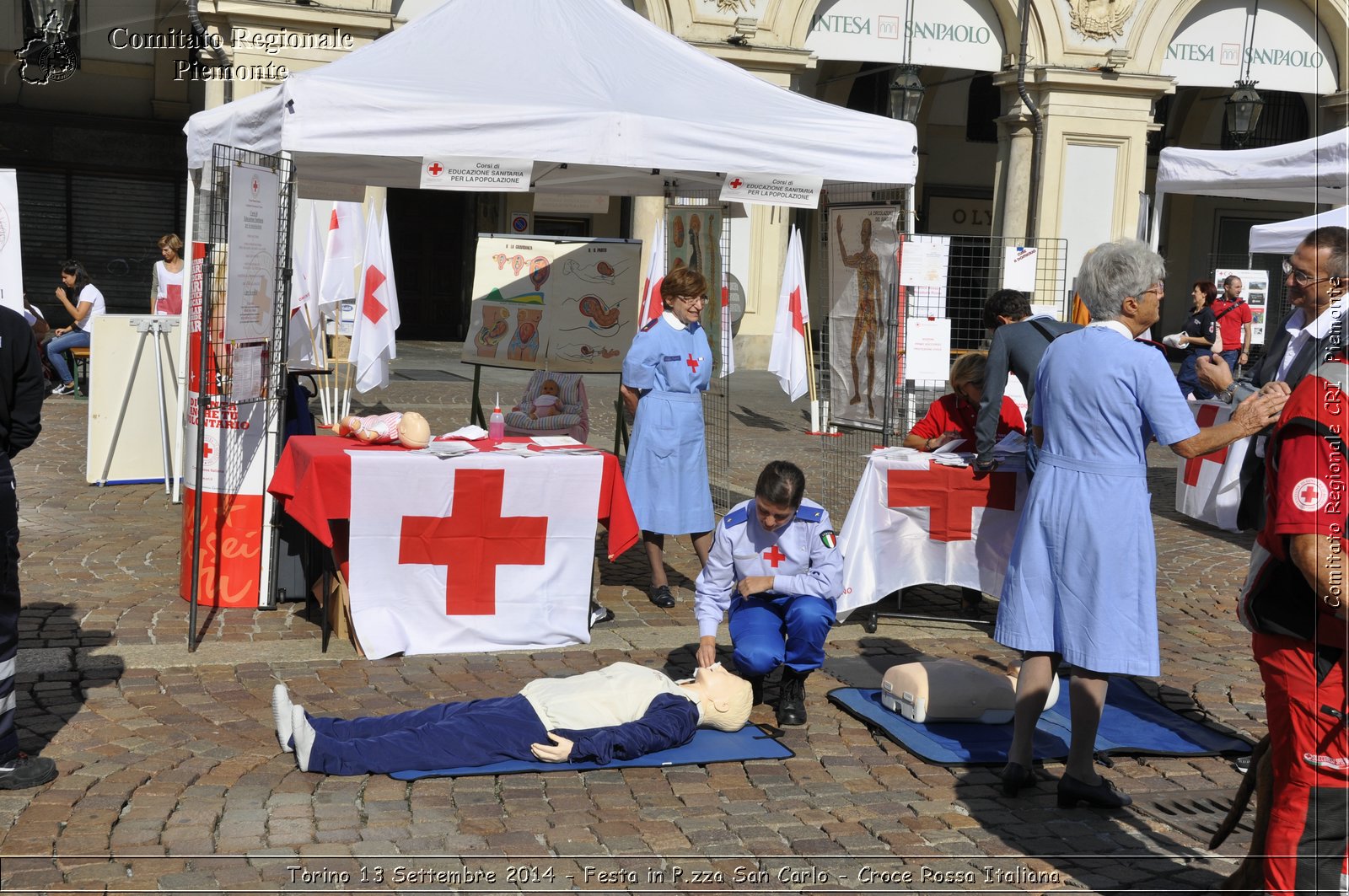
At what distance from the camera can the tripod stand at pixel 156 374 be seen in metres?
9.68

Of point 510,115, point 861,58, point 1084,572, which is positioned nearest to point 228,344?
point 510,115

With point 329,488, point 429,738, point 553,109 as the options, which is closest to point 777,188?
point 553,109

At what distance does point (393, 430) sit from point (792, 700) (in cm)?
230

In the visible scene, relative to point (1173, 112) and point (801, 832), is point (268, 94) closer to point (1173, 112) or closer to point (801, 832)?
point (801, 832)

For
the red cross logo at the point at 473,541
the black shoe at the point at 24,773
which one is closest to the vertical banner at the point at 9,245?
the red cross logo at the point at 473,541

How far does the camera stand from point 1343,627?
10.2 ft

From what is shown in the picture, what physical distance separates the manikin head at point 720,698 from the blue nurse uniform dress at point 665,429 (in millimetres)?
1940

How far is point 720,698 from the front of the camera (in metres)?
5.00

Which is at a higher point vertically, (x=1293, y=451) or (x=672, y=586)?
(x=1293, y=451)

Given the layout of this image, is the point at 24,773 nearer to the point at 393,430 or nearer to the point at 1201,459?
the point at 393,430

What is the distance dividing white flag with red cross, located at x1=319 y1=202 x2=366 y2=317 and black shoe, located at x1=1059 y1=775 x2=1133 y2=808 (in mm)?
9248

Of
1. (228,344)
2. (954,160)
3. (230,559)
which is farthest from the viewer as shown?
(954,160)

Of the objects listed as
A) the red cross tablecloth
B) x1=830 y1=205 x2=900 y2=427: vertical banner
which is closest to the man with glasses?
the red cross tablecloth

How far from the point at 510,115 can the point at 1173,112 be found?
2290cm
